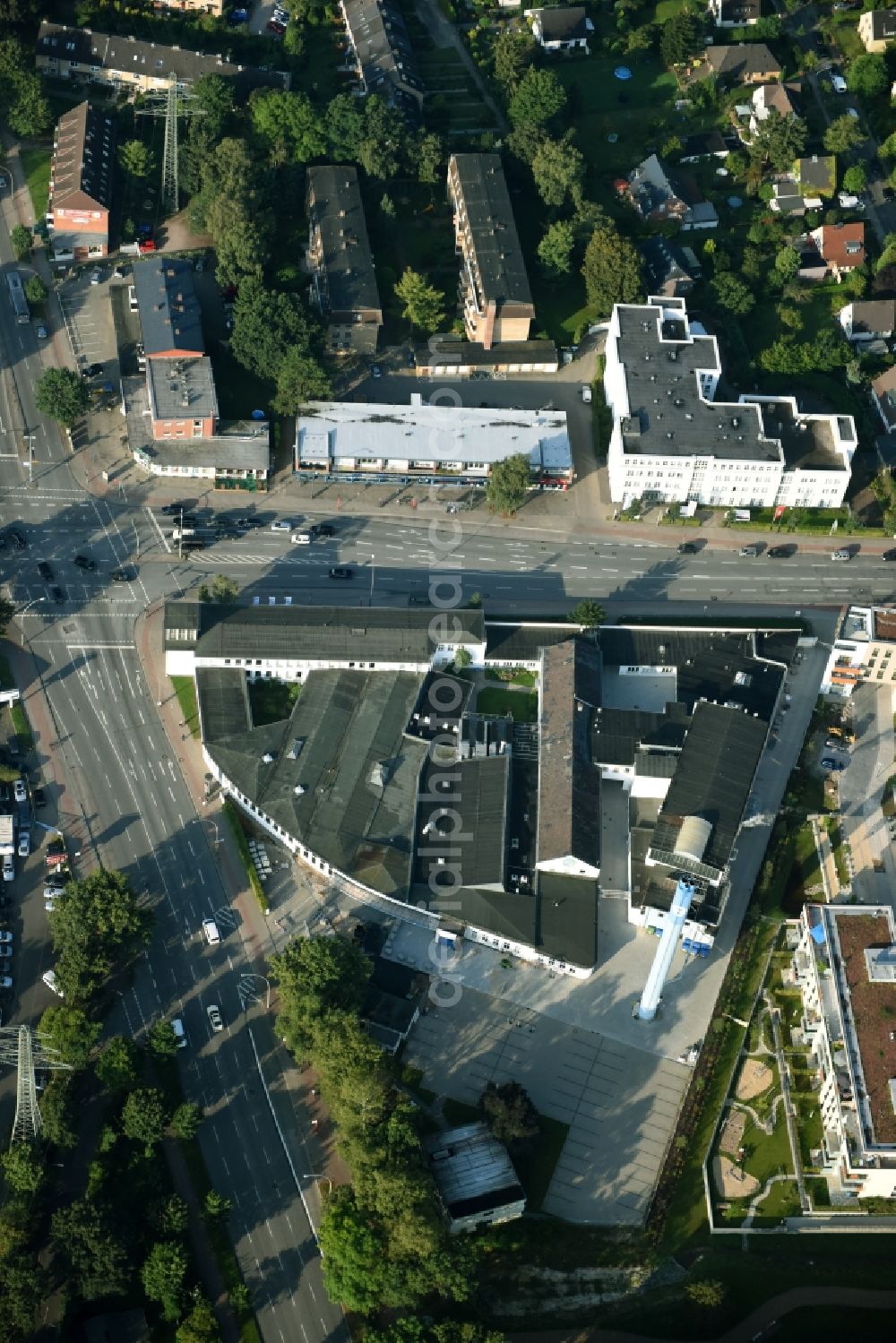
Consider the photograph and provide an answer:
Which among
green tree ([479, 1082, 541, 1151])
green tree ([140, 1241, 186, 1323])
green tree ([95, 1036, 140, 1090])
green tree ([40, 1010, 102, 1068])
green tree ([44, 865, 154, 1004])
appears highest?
green tree ([44, 865, 154, 1004])

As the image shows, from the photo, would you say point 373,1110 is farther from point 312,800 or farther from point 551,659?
point 551,659

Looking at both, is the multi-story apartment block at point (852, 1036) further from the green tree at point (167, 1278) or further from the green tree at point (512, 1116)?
the green tree at point (167, 1278)

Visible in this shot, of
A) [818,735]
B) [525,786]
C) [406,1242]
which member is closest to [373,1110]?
[406,1242]

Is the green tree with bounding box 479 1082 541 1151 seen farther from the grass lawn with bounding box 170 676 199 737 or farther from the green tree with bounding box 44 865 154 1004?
the grass lawn with bounding box 170 676 199 737

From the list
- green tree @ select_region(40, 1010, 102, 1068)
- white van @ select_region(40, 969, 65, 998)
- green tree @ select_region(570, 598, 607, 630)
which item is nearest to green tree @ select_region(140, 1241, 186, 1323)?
green tree @ select_region(40, 1010, 102, 1068)

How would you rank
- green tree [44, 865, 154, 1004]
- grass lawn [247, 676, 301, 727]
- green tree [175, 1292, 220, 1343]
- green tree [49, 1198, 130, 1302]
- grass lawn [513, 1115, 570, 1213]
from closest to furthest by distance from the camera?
green tree [175, 1292, 220, 1343] → green tree [49, 1198, 130, 1302] → grass lawn [513, 1115, 570, 1213] → green tree [44, 865, 154, 1004] → grass lawn [247, 676, 301, 727]

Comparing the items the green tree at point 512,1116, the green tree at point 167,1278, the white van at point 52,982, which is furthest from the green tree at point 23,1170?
the green tree at point 512,1116
